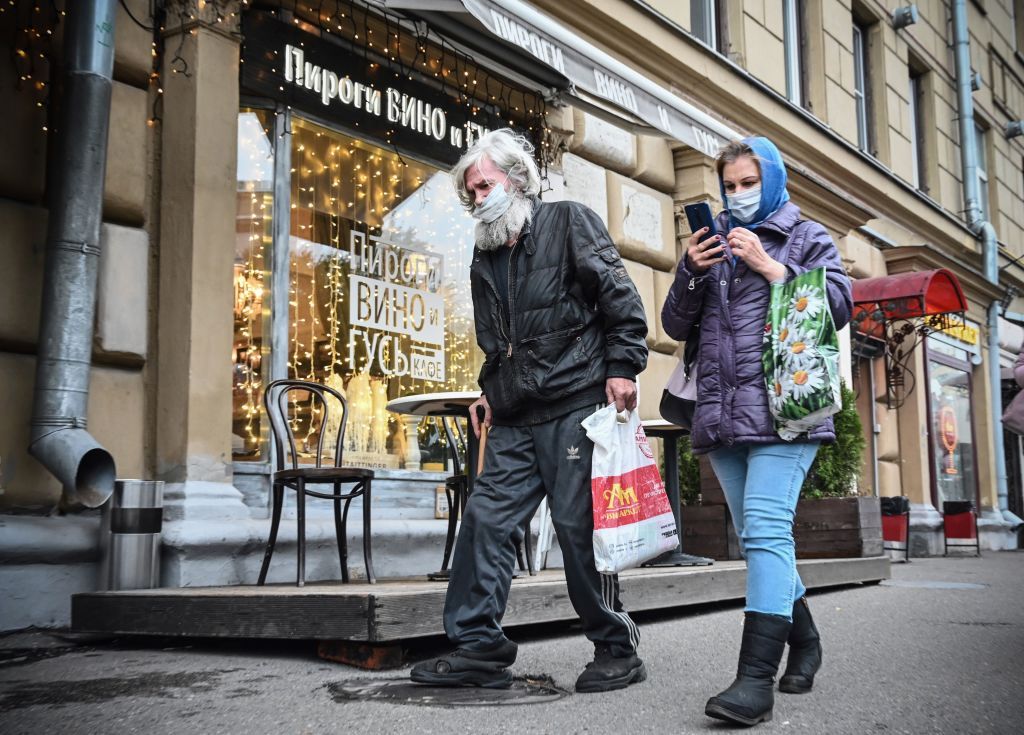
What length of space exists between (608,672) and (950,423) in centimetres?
1449

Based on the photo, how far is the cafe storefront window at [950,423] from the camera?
15.5 m

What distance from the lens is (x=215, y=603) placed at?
4156 millimetres

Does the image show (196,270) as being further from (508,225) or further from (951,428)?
(951,428)

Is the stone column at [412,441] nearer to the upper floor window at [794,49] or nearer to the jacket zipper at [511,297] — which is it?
the jacket zipper at [511,297]

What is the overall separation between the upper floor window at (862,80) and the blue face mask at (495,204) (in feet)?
41.6

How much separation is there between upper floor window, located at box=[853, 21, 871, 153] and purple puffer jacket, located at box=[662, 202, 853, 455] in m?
12.6

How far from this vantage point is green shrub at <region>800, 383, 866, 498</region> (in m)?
8.68

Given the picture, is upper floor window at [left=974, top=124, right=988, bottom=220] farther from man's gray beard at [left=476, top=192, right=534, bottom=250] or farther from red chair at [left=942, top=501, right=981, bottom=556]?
man's gray beard at [left=476, top=192, right=534, bottom=250]

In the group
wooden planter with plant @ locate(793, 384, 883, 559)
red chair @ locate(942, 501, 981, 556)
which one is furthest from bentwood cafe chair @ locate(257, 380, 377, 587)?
red chair @ locate(942, 501, 981, 556)

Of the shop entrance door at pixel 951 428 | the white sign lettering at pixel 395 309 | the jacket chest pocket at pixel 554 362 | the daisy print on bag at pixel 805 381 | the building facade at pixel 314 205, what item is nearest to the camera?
the daisy print on bag at pixel 805 381

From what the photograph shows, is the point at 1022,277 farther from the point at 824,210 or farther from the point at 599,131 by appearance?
the point at 599,131

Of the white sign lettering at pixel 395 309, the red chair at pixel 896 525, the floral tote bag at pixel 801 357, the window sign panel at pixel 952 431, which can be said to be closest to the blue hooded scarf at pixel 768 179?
the floral tote bag at pixel 801 357

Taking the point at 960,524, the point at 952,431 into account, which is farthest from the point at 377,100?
the point at 952,431

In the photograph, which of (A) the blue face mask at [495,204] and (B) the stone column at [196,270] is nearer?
(A) the blue face mask at [495,204]
